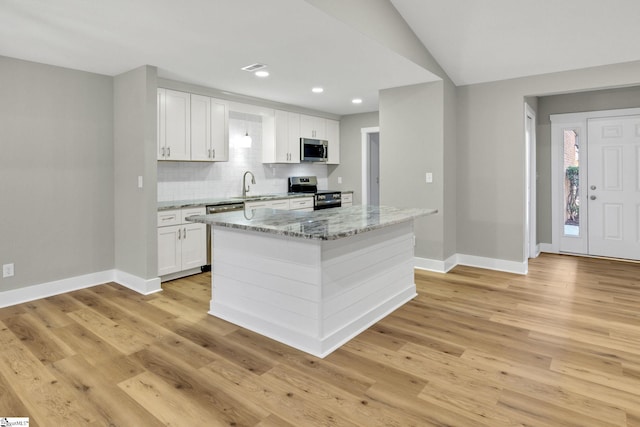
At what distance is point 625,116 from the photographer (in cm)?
517

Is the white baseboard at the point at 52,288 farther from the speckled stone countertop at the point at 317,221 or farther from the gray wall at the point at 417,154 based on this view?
the gray wall at the point at 417,154

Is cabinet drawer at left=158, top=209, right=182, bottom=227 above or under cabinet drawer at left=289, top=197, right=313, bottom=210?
under

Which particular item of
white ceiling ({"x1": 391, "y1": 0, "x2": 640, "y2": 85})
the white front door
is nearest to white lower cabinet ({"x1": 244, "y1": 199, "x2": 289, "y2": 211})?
white ceiling ({"x1": 391, "y1": 0, "x2": 640, "y2": 85})

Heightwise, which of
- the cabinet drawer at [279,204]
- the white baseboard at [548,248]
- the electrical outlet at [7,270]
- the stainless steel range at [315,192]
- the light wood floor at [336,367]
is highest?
the stainless steel range at [315,192]

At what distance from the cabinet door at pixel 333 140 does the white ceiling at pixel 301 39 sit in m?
2.07

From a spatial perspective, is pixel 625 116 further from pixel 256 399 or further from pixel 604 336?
pixel 256 399

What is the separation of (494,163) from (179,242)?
3.91 meters

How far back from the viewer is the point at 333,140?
696 centimetres

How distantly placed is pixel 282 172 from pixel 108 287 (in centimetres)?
322

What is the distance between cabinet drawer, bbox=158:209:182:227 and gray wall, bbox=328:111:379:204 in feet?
11.6

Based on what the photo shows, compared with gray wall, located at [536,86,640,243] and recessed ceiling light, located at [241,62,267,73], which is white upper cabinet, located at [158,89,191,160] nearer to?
recessed ceiling light, located at [241,62,267,73]

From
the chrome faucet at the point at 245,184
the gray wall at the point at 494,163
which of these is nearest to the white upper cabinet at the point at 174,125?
Answer: the chrome faucet at the point at 245,184

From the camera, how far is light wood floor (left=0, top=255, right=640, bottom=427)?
196 cm

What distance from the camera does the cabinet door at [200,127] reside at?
461 centimetres
